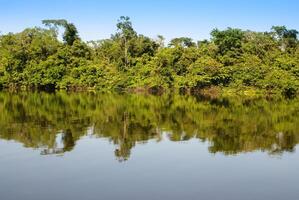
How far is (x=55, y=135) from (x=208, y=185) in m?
10.2

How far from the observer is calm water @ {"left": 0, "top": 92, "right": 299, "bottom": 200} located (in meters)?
12.4

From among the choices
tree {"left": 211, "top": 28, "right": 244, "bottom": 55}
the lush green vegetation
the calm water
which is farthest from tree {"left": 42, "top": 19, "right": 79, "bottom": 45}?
the calm water

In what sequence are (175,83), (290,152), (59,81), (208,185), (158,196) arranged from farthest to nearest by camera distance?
(59,81), (175,83), (290,152), (208,185), (158,196)

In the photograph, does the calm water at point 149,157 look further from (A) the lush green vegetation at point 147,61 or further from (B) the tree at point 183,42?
(B) the tree at point 183,42

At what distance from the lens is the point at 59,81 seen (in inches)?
2571

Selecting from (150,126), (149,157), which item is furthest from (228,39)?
(149,157)

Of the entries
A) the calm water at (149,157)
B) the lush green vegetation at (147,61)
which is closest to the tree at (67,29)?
the lush green vegetation at (147,61)

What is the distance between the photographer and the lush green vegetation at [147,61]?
55.6 meters

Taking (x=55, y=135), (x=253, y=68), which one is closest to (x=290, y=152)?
(x=55, y=135)

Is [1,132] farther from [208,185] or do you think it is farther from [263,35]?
[263,35]

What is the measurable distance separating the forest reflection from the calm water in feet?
0.15

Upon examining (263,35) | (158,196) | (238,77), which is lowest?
(158,196)

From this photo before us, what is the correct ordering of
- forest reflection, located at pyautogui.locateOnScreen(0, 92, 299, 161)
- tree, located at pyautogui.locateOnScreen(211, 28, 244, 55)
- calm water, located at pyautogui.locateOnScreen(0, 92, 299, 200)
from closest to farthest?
1. calm water, located at pyautogui.locateOnScreen(0, 92, 299, 200)
2. forest reflection, located at pyautogui.locateOnScreen(0, 92, 299, 161)
3. tree, located at pyautogui.locateOnScreen(211, 28, 244, 55)

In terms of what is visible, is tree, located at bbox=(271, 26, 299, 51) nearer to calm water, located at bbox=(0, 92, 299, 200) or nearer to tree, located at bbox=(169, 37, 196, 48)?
tree, located at bbox=(169, 37, 196, 48)
